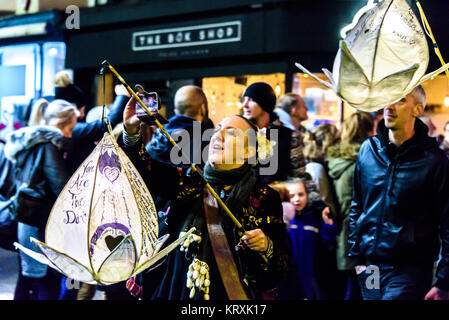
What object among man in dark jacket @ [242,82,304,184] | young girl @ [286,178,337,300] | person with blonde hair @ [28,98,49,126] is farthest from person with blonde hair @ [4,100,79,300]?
young girl @ [286,178,337,300]

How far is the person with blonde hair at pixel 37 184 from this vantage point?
5.63 metres

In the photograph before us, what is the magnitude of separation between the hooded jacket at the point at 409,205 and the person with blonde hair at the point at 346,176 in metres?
1.57

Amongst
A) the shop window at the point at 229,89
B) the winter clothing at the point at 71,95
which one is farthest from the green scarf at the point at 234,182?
the shop window at the point at 229,89

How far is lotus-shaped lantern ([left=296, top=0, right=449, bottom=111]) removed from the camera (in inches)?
120

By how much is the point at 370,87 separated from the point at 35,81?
409 inches

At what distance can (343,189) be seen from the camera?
6.07 meters

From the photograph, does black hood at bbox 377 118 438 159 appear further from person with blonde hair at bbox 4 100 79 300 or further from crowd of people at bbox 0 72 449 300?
person with blonde hair at bbox 4 100 79 300

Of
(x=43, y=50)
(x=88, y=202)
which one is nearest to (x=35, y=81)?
(x=43, y=50)

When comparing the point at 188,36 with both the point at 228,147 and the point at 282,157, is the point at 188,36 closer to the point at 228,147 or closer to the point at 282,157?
the point at 282,157

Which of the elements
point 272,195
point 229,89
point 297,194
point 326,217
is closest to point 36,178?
point 297,194

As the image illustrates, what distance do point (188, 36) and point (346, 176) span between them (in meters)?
5.72

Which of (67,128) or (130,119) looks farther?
(67,128)

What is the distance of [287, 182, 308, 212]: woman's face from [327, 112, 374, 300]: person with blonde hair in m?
0.51
